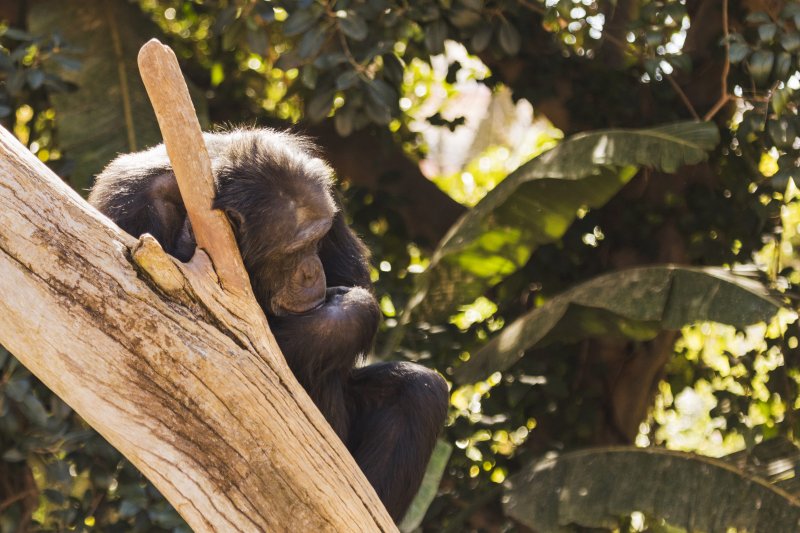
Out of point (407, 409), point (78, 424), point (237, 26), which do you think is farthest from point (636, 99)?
point (78, 424)

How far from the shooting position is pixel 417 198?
627 cm

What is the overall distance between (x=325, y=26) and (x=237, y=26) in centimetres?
55

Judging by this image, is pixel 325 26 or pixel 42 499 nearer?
pixel 325 26

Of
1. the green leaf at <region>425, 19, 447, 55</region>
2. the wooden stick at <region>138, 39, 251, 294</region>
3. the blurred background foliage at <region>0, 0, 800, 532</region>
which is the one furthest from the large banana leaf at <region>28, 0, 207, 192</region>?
the wooden stick at <region>138, 39, 251, 294</region>

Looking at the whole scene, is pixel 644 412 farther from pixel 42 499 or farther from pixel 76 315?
pixel 76 315

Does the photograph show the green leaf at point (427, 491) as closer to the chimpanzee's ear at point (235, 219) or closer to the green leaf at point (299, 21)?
the chimpanzee's ear at point (235, 219)

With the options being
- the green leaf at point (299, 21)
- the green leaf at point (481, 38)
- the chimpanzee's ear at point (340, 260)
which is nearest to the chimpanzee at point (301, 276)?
the chimpanzee's ear at point (340, 260)

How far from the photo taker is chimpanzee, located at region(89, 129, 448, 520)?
3.19 meters

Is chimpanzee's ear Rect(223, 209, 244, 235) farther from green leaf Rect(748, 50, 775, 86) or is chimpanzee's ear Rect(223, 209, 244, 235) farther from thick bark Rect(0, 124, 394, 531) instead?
green leaf Rect(748, 50, 775, 86)

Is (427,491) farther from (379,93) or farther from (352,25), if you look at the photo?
(352,25)

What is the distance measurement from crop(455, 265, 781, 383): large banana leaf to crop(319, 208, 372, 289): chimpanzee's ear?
102 centimetres

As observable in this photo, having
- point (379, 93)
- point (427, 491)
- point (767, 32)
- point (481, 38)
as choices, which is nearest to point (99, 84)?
point (379, 93)

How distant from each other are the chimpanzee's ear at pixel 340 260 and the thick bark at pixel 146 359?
1167 millimetres

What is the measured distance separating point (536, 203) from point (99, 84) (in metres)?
2.31
